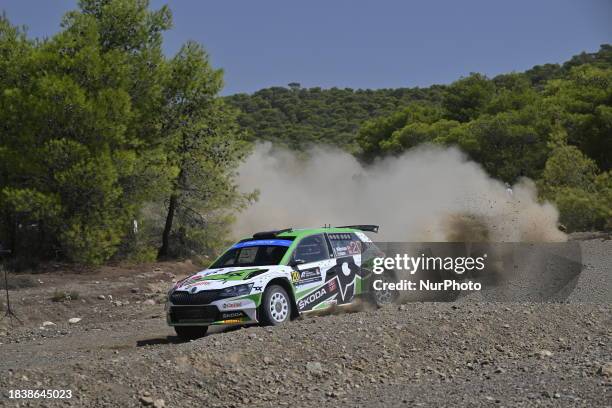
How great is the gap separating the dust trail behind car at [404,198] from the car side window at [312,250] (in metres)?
13.7

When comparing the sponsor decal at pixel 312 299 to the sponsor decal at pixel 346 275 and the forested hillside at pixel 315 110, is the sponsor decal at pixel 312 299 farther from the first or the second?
the forested hillside at pixel 315 110

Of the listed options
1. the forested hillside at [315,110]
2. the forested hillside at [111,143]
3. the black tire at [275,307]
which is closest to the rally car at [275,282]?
the black tire at [275,307]

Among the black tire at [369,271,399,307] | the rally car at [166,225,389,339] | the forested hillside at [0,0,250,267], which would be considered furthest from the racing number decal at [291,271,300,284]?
the forested hillside at [0,0,250,267]

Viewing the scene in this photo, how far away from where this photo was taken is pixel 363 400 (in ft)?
26.4

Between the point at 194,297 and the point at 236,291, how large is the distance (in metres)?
0.65

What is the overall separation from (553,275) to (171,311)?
963 cm

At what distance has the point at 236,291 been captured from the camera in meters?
10.7

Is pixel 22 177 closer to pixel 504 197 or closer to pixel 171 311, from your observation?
pixel 171 311

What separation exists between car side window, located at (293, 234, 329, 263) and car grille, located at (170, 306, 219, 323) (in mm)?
1719

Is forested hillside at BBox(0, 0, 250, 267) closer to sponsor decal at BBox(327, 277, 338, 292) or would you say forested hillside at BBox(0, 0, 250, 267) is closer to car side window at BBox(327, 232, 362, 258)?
car side window at BBox(327, 232, 362, 258)

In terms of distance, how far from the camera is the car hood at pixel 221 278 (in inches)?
426

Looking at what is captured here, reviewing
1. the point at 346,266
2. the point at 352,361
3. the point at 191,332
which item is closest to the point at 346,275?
the point at 346,266

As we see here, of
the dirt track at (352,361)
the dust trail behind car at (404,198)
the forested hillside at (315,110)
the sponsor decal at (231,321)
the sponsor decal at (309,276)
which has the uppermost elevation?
the forested hillside at (315,110)

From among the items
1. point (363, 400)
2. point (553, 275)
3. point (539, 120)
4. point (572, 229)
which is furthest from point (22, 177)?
point (539, 120)
